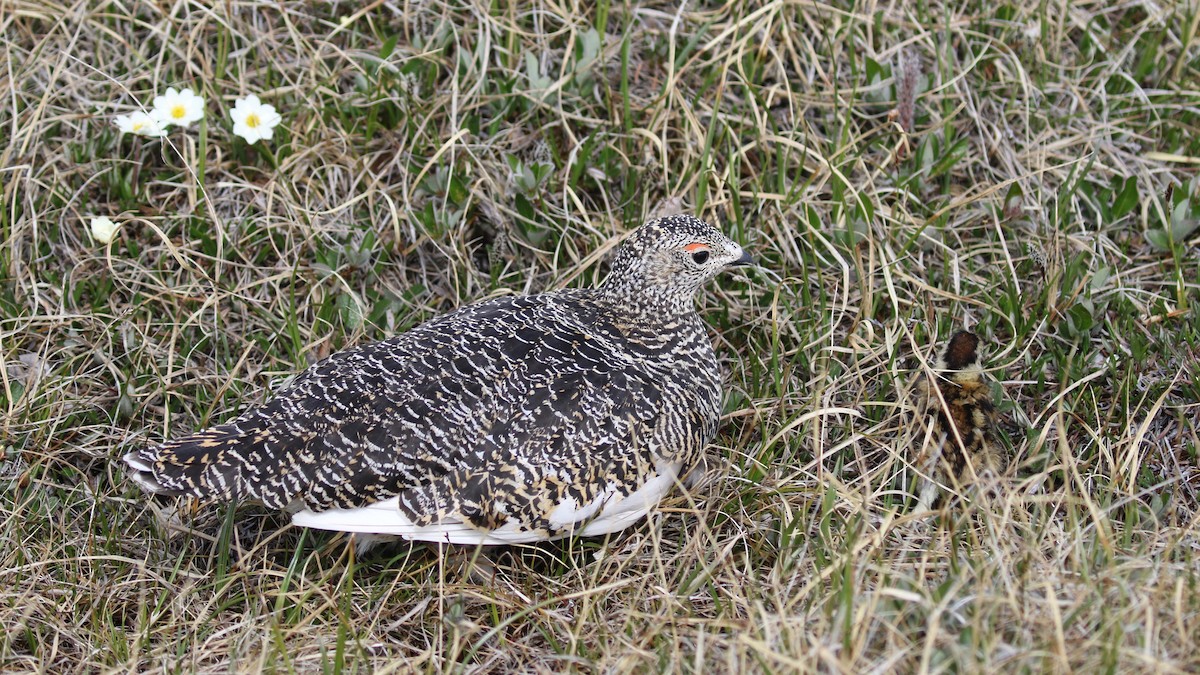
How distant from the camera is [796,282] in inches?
189

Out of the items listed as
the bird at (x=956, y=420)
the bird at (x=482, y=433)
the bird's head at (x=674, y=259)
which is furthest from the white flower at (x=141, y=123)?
the bird at (x=956, y=420)

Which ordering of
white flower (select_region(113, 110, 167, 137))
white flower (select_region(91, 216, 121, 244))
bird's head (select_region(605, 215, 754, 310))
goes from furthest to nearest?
white flower (select_region(113, 110, 167, 137)) → white flower (select_region(91, 216, 121, 244)) → bird's head (select_region(605, 215, 754, 310))

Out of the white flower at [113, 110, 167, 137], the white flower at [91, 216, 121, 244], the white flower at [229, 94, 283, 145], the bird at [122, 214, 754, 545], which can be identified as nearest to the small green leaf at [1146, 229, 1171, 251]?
the bird at [122, 214, 754, 545]

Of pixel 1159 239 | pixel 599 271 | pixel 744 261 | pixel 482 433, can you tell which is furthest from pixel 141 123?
pixel 1159 239

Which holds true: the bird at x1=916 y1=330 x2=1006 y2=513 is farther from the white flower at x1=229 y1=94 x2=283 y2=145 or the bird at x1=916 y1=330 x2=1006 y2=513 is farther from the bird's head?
the white flower at x1=229 y1=94 x2=283 y2=145

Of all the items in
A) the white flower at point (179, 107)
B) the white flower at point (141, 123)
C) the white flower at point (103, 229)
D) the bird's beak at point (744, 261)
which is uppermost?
the bird's beak at point (744, 261)

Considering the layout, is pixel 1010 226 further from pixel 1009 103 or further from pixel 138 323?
pixel 138 323

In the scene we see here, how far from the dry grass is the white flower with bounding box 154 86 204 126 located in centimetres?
11

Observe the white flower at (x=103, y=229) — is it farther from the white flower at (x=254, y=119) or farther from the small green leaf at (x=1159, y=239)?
the small green leaf at (x=1159, y=239)

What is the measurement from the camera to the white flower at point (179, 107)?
4.82 meters

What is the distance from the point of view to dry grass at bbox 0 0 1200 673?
362cm

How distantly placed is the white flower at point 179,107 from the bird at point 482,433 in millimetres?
1436

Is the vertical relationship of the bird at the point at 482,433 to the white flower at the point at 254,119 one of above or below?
below

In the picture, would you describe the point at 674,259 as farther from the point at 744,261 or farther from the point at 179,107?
the point at 179,107
